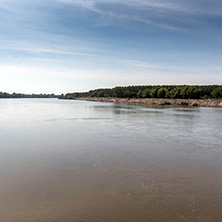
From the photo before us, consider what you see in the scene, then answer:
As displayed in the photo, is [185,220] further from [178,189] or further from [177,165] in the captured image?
[177,165]

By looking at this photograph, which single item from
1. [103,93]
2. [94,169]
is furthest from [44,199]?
[103,93]

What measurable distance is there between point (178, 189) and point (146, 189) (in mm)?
1445

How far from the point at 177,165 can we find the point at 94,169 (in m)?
5.01

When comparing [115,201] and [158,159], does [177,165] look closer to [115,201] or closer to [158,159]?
[158,159]

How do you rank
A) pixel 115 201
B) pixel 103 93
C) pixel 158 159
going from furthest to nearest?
pixel 103 93, pixel 158 159, pixel 115 201

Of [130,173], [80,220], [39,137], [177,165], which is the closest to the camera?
[80,220]

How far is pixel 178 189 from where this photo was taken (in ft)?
31.4

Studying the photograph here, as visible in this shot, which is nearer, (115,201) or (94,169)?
(115,201)

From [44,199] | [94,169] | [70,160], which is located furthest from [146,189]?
[70,160]

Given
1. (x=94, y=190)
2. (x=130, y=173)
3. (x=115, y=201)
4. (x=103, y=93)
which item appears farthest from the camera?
(x=103, y=93)

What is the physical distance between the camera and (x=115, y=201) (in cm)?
845

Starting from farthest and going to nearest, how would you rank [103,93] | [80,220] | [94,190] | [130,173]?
[103,93]
[130,173]
[94,190]
[80,220]

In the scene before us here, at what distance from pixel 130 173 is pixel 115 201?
3.15m

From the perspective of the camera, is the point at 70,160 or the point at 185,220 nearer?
the point at 185,220
